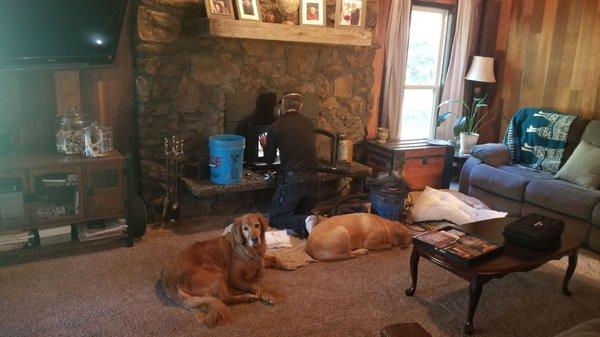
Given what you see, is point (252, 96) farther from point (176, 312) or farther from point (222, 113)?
point (176, 312)

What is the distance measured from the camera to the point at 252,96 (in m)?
4.05

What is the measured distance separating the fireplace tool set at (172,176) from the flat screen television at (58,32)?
81cm

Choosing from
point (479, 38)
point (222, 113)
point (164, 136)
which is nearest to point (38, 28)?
point (164, 136)

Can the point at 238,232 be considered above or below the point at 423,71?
below

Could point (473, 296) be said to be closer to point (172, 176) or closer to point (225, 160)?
point (225, 160)

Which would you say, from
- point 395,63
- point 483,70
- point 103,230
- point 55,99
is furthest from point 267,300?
point 483,70

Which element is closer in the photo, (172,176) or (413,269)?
(413,269)

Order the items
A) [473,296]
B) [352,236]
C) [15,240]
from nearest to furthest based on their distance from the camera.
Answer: [473,296], [15,240], [352,236]

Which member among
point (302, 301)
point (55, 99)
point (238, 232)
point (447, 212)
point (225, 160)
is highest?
point (55, 99)

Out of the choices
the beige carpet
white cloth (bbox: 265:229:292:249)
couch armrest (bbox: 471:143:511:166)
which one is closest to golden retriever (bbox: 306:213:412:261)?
the beige carpet

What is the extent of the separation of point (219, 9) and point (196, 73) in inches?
21.1

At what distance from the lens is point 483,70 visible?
5246 mm

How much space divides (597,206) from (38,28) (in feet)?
13.5

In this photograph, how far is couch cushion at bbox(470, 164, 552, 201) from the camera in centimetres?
412
